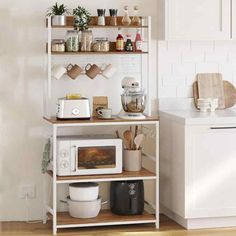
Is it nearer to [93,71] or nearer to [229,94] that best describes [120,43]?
[93,71]

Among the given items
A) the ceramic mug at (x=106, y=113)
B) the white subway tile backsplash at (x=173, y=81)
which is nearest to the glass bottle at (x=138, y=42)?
the white subway tile backsplash at (x=173, y=81)

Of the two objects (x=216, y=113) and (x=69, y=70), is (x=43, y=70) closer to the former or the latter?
(x=69, y=70)

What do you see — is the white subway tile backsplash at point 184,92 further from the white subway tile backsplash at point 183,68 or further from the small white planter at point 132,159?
the small white planter at point 132,159

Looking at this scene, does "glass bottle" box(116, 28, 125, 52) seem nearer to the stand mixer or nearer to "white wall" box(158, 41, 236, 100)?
the stand mixer

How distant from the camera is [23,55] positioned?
A: 226 inches

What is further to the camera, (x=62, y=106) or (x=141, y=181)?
(x=141, y=181)

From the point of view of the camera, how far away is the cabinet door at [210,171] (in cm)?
549

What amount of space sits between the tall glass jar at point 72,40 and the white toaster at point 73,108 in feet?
1.31

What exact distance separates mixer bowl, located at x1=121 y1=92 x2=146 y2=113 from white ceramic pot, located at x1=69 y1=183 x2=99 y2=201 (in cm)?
66

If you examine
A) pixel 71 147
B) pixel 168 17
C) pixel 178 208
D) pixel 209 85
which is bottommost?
pixel 178 208

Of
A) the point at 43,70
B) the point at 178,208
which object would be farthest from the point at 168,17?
the point at 178,208

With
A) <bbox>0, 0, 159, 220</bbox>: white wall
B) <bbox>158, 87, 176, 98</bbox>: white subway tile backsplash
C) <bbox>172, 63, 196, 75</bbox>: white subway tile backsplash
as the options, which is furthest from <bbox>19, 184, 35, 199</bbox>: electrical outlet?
<bbox>172, 63, 196, 75</bbox>: white subway tile backsplash

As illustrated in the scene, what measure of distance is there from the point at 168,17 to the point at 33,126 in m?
1.38

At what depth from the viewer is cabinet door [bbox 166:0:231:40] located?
5.80 metres
